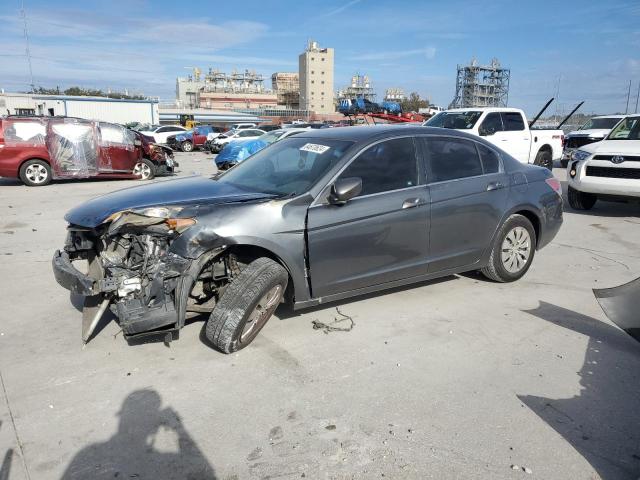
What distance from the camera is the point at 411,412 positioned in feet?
→ 9.81

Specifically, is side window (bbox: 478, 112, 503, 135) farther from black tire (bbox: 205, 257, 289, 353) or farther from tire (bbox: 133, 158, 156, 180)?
black tire (bbox: 205, 257, 289, 353)

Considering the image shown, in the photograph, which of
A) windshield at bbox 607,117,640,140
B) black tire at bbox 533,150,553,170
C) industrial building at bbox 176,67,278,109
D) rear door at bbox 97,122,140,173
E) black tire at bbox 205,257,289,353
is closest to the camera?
black tire at bbox 205,257,289,353

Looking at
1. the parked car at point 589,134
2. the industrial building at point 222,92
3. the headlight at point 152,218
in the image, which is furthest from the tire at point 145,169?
the industrial building at point 222,92

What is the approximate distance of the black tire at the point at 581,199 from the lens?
9516 mm

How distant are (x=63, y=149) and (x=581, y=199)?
1266 cm

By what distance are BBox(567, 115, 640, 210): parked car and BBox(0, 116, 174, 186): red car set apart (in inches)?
456

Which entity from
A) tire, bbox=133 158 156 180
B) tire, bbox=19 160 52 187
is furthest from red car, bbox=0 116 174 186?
tire, bbox=133 158 156 180

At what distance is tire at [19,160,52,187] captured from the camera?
41.9 feet

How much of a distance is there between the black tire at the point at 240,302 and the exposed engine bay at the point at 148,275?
0.22 m

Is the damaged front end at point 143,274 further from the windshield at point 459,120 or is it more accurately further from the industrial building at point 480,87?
the industrial building at point 480,87

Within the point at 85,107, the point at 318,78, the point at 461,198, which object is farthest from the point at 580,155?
the point at 318,78

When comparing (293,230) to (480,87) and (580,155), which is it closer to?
(580,155)

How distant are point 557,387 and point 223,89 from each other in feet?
475

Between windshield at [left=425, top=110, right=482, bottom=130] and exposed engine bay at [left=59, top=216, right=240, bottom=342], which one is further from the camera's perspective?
windshield at [left=425, top=110, right=482, bottom=130]
